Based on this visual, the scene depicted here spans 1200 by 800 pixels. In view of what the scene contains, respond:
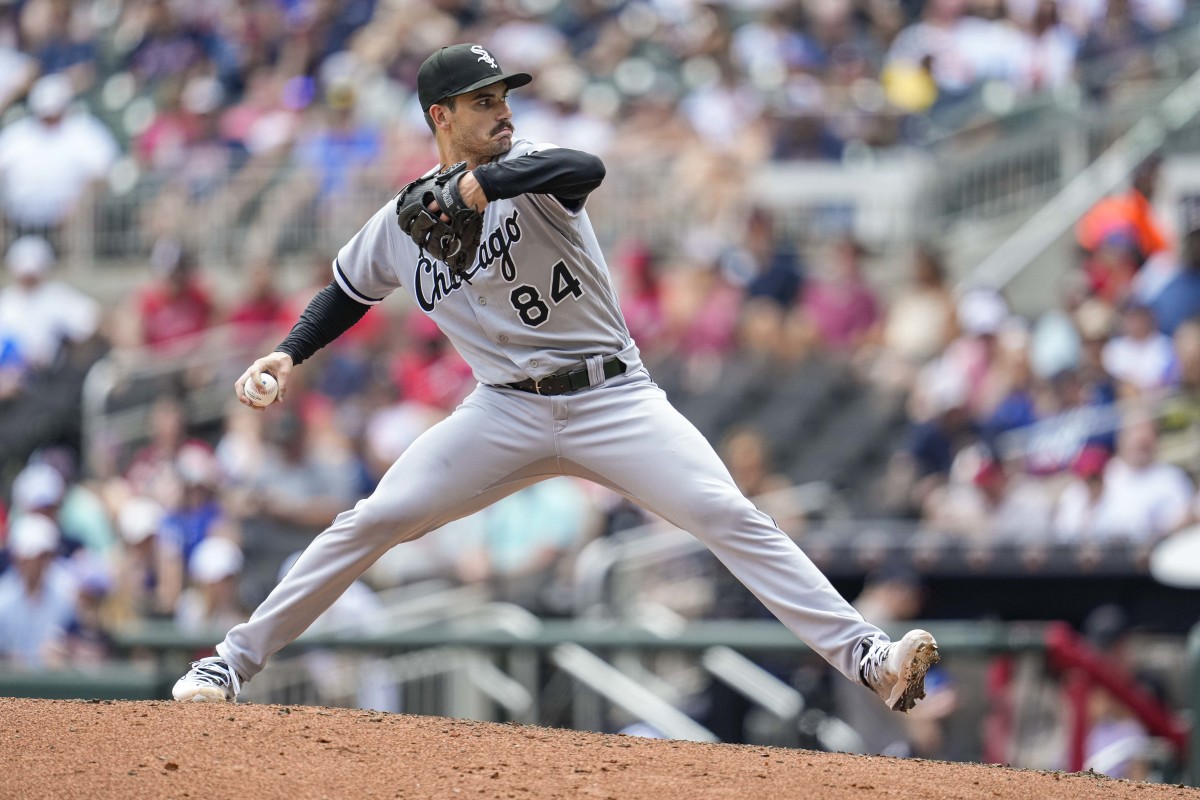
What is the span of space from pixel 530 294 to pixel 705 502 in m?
0.74

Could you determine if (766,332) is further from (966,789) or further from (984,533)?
(966,789)

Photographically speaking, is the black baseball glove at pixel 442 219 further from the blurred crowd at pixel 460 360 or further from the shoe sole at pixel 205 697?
the blurred crowd at pixel 460 360

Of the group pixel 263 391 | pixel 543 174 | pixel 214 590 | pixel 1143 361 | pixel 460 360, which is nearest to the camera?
pixel 543 174

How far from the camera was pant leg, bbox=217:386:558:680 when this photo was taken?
4828 mm

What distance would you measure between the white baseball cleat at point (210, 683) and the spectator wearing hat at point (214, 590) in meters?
3.31

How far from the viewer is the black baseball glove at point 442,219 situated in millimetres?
4449

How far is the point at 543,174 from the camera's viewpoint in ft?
14.5

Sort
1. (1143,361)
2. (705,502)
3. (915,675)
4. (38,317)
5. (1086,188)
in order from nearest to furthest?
(915,675)
(705,502)
(1143,361)
(1086,188)
(38,317)

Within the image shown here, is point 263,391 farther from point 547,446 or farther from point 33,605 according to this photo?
point 33,605

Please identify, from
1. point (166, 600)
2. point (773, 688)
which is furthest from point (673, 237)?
point (773, 688)

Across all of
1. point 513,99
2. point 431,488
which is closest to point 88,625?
point 431,488

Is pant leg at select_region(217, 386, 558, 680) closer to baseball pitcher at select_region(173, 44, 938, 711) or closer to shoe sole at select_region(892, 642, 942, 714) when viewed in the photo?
baseball pitcher at select_region(173, 44, 938, 711)

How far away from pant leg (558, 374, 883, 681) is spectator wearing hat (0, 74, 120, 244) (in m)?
9.39

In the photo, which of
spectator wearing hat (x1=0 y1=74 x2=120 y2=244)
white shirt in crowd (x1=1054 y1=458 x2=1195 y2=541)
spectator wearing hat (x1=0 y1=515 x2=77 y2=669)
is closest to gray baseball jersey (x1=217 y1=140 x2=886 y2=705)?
white shirt in crowd (x1=1054 y1=458 x2=1195 y2=541)
